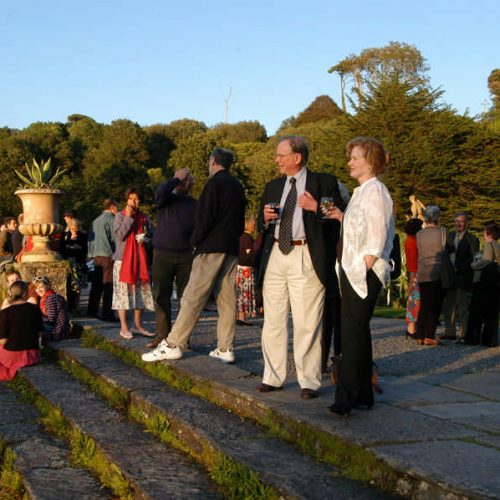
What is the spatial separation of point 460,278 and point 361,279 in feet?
18.3

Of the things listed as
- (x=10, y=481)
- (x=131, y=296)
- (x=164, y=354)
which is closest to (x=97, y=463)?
(x=10, y=481)

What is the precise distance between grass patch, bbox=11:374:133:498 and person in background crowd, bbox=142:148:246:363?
1058mm

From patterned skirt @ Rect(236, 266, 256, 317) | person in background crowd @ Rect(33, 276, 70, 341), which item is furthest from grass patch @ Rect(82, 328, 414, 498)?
patterned skirt @ Rect(236, 266, 256, 317)

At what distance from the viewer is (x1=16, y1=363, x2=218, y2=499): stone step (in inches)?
148

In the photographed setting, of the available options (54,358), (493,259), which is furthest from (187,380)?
(493,259)

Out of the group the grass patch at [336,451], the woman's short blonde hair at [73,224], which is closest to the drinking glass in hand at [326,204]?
the grass patch at [336,451]

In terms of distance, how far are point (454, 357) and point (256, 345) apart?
85.2 inches

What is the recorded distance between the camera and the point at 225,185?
6.53m

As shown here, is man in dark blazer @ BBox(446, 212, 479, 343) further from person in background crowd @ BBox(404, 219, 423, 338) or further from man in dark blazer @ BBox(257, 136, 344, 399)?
man in dark blazer @ BBox(257, 136, 344, 399)

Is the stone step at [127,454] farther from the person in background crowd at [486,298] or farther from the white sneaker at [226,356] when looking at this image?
the person in background crowd at [486,298]

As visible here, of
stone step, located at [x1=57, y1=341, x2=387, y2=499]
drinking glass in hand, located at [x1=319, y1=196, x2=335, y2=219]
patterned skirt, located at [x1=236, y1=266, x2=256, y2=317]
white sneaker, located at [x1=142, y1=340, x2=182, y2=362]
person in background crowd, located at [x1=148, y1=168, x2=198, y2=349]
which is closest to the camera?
stone step, located at [x1=57, y1=341, x2=387, y2=499]

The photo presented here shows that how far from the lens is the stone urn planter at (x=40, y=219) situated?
1085 centimetres

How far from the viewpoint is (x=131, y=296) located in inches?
356

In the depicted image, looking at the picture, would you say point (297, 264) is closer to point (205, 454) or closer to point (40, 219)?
point (205, 454)
